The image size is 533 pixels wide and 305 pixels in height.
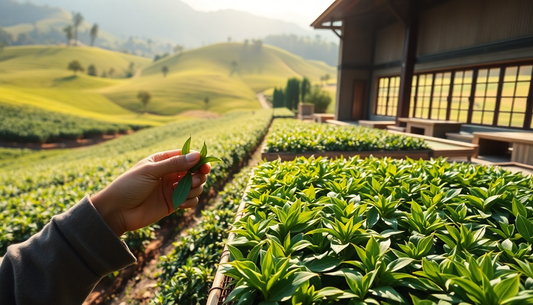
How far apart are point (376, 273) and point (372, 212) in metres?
0.66

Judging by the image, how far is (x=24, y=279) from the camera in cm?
118

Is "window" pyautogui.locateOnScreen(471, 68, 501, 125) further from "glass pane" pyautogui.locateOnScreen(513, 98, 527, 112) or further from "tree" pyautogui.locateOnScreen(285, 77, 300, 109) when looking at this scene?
"tree" pyautogui.locateOnScreen(285, 77, 300, 109)

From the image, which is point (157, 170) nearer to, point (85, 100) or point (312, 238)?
point (312, 238)

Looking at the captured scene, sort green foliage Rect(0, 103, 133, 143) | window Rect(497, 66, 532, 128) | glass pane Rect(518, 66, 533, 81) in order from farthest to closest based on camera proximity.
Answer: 1. green foliage Rect(0, 103, 133, 143)
2. window Rect(497, 66, 532, 128)
3. glass pane Rect(518, 66, 533, 81)

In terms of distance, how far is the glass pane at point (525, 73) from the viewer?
950 centimetres

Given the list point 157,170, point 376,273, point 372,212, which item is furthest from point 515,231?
point 157,170

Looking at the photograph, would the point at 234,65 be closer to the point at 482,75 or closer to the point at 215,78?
the point at 215,78

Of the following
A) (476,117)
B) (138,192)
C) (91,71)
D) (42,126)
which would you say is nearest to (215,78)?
(91,71)

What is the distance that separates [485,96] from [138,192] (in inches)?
515

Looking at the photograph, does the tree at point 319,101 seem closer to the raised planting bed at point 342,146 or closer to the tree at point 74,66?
the raised planting bed at point 342,146

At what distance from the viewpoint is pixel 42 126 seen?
29172 mm

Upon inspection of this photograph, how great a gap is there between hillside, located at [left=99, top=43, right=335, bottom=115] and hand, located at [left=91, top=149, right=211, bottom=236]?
66.1 metres

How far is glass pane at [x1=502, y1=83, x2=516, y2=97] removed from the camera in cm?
999

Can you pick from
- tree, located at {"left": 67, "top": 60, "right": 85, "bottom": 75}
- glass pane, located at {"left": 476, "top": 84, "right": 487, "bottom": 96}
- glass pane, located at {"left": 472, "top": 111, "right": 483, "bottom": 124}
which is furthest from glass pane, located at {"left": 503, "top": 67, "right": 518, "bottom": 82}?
tree, located at {"left": 67, "top": 60, "right": 85, "bottom": 75}
